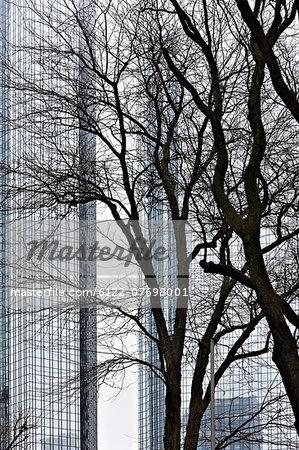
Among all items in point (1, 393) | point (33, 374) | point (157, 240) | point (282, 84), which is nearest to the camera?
point (282, 84)

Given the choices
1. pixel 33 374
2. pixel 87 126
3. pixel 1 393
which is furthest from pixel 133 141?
pixel 1 393

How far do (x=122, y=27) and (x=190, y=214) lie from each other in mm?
2625

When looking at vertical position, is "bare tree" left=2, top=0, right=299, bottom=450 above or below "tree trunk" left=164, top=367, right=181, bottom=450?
above

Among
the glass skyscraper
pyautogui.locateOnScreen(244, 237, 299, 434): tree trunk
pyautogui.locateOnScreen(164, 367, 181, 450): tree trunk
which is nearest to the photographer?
pyautogui.locateOnScreen(244, 237, 299, 434): tree trunk

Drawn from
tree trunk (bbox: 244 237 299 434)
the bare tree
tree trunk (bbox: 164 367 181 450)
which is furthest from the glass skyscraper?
tree trunk (bbox: 244 237 299 434)

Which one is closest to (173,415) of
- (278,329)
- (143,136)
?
(143,136)

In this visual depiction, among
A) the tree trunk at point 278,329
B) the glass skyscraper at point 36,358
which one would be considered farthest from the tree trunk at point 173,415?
the tree trunk at point 278,329

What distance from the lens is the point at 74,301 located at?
12.1 meters

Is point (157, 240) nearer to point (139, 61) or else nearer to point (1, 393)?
point (139, 61)

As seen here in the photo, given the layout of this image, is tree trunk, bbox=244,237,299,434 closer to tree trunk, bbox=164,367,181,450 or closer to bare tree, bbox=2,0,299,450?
bare tree, bbox=2,0,299,450

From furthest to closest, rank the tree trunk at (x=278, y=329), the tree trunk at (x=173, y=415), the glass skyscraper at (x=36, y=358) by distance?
the glass skyscraper at (x=36, y=358) < the tree trunk at (x=173, y=415) < the tree trunk at (x=278, y=329)

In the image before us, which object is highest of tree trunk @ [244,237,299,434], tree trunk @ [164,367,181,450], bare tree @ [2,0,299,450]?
bare tree @ [2,0,299,450]

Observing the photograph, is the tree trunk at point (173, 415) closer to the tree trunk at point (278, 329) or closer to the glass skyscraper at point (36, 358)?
the glass skyscraper at point (36, 358)

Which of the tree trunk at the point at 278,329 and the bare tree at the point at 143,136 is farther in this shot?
the bare tree at the point at 143,136
